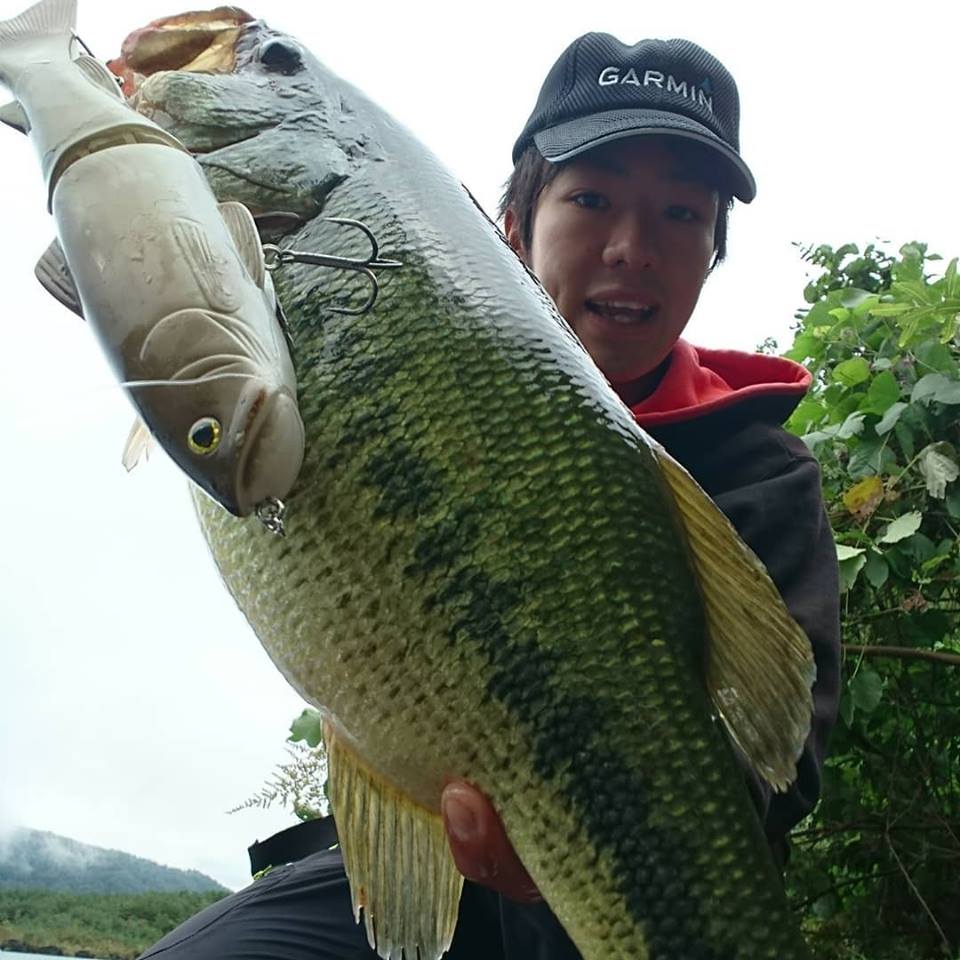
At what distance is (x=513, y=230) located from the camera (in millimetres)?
2660

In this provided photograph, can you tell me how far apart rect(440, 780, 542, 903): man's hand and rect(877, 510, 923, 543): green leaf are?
1642mm

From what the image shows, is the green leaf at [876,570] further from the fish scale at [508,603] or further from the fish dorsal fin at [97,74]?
the fish dorsal fin at [97,74]

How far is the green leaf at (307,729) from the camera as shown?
9.39 feet

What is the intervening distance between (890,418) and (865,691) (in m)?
0.71

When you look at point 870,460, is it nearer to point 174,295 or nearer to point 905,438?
point 905,438

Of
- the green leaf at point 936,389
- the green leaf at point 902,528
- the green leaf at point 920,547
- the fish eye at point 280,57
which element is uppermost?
the fish eye at point 280,57

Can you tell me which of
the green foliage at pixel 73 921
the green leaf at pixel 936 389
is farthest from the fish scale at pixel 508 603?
the green leaf at pixel 936 389

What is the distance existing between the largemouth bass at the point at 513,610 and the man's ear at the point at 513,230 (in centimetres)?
112

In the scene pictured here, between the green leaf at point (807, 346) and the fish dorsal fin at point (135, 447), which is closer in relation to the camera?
the fish dorsal fin at point (135, 447)

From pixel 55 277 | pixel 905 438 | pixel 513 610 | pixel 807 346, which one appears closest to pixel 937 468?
pixel 905 438

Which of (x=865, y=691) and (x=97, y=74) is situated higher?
(x=97, y=74)

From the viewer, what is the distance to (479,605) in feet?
4.38

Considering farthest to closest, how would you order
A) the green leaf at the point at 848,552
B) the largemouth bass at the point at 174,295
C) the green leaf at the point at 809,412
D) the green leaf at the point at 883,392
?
the green leaf at the point at 809,412
the green leaf at the point at 883,392
the green leaf at the point at 848,552
the largemouth bass at the point at 174,295

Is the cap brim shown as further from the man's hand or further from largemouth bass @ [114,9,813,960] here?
the man's hand
